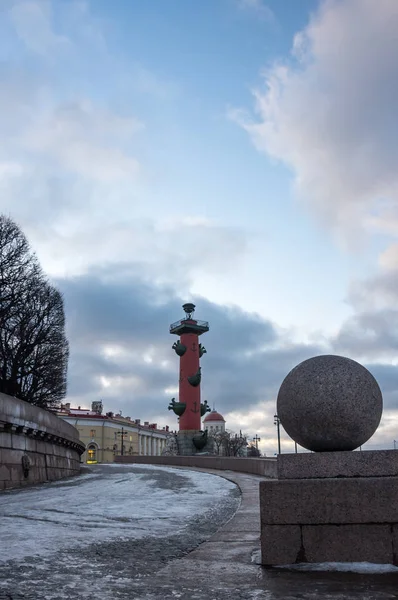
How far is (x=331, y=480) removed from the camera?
4973 mm

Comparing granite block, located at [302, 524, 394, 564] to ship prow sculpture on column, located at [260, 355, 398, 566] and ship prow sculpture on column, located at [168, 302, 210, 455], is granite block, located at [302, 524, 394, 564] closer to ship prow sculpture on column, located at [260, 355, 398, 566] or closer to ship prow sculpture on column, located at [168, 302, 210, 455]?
ship prow sculpture on column, located at [260, 355, 398, 566]

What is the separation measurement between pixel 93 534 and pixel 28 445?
11.9 meters

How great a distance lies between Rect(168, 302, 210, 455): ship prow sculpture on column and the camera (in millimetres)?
46406

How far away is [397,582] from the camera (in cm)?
402

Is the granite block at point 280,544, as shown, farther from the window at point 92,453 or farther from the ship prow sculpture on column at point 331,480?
the window at point 92,453

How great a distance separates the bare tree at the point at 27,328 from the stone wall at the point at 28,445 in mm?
7081

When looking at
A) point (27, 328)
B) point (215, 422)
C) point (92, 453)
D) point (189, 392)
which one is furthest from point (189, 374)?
point (215, 422)

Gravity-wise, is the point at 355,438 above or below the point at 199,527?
above

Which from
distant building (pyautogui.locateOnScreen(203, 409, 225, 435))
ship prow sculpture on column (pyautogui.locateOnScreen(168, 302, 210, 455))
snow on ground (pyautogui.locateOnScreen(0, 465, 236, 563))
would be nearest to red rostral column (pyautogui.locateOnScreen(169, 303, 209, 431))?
ship prow sculpture on column (pyautogui.locateOnScreen(168, 302, 210, 455))

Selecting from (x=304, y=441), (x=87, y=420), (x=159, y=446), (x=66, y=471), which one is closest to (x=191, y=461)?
(x=66, y=471)

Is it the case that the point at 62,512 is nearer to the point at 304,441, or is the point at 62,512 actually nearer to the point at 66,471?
the point at 304,441

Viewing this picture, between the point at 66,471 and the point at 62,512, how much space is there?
1500cm

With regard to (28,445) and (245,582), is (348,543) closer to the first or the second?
(245,582)

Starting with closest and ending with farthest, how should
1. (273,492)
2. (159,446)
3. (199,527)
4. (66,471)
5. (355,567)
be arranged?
(355,567) < (273,492) < (199,527) < (66,471) < (159,446)
